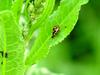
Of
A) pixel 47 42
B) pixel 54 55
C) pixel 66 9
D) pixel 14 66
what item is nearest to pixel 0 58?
pixel 14 66

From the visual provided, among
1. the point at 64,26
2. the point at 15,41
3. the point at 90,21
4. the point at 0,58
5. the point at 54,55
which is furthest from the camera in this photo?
the point at 90,21

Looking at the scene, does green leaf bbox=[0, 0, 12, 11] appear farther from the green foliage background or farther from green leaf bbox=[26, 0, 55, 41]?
the green foliage background

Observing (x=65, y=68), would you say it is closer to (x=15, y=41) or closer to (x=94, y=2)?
(x=94, y=2)

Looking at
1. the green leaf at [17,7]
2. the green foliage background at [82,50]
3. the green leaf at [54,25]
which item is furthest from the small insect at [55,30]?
the green foliage background at [82,50]

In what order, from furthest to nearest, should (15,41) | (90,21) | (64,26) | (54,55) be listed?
(90,21), (54,55), (64,26), (15,41)

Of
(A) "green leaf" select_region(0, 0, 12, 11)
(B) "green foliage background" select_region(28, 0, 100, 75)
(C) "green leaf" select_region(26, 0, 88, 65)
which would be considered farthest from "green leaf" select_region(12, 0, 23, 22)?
(B) "green foliage background" select_region(28, 0, 100, 75)

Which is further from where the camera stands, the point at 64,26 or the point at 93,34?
the point at 93,34

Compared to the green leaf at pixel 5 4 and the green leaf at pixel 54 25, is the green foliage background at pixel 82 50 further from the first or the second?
the green leaf at pixel 5 4
